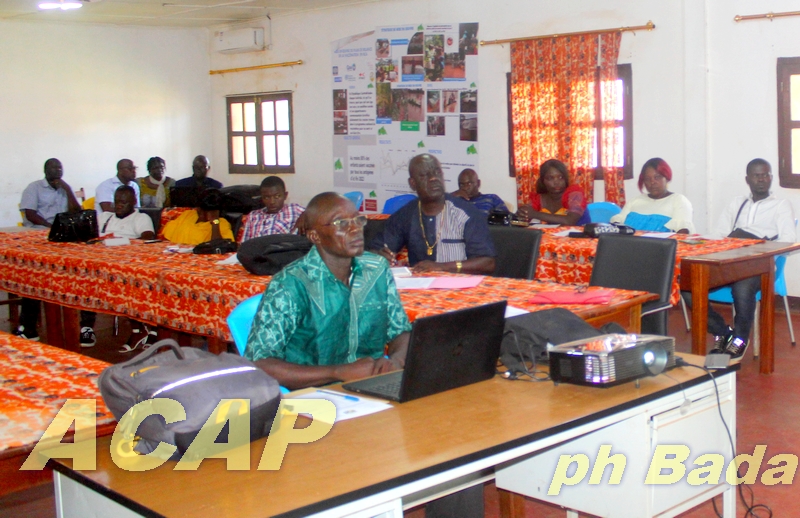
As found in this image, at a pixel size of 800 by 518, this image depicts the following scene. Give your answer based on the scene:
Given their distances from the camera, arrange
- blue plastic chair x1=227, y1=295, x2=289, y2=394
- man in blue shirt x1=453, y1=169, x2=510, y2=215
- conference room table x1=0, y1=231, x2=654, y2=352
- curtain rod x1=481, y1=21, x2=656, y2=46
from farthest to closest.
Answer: curtain rod x1=481, y1=21, x2=656, y2=46
man in blue shirt x1=453, y1=169, x2=510, y2=215
conference room table x1=0, y1=231, x2=654, y2=352
blue plastic chair x1=227, y1=295, x2=289, y2=394

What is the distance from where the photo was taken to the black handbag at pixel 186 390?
1.64m

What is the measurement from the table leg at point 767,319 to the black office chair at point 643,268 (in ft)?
3.46

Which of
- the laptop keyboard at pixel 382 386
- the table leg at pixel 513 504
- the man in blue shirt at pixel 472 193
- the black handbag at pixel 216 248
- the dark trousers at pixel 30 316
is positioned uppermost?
the man in blue shirt at pixel 472 193

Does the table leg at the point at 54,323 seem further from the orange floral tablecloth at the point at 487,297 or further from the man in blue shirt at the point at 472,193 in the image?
the man in blue shirt at the point at 472,193

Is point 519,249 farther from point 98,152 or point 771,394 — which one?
point 98,152

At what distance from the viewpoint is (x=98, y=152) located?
1034 cm

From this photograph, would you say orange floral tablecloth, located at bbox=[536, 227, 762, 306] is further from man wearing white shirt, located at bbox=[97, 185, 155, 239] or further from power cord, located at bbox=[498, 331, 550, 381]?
man wearing white shirt, located at bbox=[97, 185, 155, 239]

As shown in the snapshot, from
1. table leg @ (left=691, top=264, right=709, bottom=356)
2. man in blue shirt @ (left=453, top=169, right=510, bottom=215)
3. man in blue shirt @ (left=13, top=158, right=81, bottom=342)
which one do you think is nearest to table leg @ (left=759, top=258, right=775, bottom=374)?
table leg @ (left=691, top=264, right=709, bottom=356)

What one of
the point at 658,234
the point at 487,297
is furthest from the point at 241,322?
the point at 658,234

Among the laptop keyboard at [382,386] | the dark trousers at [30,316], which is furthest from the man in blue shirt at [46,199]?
the laptop keyboard at [382,386]

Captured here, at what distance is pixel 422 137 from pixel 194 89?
3.89 metres

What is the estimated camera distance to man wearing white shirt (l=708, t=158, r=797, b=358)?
497 cm

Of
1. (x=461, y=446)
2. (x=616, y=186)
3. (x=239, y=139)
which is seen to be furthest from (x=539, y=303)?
(x=239, y=139)

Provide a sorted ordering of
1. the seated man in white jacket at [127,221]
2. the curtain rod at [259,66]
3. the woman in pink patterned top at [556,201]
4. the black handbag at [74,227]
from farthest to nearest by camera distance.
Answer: the curtain rod at [259,66]
the seated man in white jacket at [127,221]
the woman in pink patterned top at [556,201]
the black handbag at [74,227]
